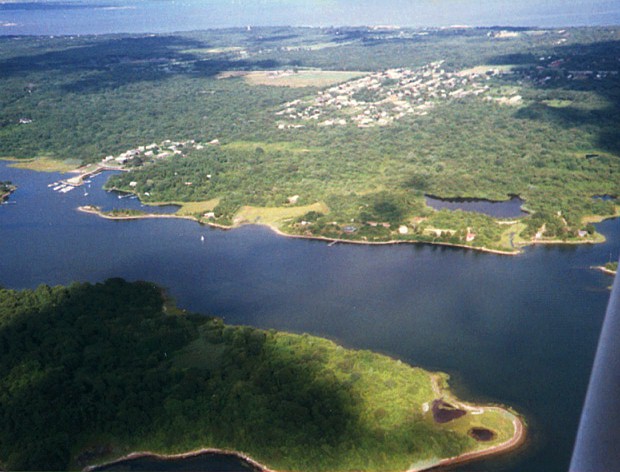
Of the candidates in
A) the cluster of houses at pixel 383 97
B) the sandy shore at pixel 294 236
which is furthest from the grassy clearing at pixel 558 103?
the sandy shore at pixel 294 236

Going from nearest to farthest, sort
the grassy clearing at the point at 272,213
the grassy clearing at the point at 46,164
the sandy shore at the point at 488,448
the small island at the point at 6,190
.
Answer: the sandy shore at the point at 488,448, the grassy clearing at the point at 272,213, the small island at the point at 6,190, the grassy clearing at the point at 46,164

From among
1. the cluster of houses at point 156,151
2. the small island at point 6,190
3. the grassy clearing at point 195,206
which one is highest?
the cluster of houses at point 156,151

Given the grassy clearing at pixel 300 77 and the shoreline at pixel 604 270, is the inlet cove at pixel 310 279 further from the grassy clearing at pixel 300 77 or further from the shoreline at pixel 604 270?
the grassy clearing at pixel 300 77

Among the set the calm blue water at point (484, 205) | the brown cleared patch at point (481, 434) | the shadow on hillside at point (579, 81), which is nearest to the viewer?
the brown cleared patch at point (481, 434)

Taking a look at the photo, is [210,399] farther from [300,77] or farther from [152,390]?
[300,77]

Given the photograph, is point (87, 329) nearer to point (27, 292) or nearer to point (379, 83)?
point (27, 292)

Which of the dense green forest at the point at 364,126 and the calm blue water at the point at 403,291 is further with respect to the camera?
the dense green forest at the point at 364,126

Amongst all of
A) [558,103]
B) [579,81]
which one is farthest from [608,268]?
[579,81]

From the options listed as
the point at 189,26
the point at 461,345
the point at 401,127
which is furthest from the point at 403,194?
the point at 189,26

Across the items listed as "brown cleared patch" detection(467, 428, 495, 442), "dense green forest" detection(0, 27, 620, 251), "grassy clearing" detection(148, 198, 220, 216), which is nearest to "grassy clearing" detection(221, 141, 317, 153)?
"dense green forest" detection(0, 27, 620, 251)
